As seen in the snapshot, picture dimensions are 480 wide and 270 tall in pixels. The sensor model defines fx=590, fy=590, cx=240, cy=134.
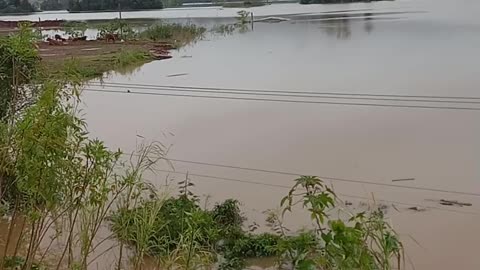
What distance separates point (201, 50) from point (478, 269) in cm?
1239

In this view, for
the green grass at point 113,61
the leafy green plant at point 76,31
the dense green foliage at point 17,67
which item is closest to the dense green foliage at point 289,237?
the dense green foliage at point 17,67

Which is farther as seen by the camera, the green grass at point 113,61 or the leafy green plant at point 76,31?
the leafy green plant at point 76,31

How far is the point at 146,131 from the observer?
A: 7.23 meters

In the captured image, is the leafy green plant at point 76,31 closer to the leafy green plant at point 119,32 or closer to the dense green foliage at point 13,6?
the leafy green plant at point 119,32

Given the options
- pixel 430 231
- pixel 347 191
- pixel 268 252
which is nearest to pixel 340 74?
pixel 347 191

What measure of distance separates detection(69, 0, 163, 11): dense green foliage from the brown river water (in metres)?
24.8

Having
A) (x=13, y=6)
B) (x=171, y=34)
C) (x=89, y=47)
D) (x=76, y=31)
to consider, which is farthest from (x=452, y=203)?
(x=13, y=6)

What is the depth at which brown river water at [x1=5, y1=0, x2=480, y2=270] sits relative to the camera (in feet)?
14.0

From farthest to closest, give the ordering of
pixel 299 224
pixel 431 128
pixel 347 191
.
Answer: pixel 431 128 < pixel 347 191 < pixel 299 224

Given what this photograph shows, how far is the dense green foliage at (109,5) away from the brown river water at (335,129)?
2484cm

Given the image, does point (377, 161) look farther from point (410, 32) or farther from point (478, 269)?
point (410, 32)

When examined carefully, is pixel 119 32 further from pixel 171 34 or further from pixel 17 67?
pixel 17 67

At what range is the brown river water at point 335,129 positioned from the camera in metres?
4.27

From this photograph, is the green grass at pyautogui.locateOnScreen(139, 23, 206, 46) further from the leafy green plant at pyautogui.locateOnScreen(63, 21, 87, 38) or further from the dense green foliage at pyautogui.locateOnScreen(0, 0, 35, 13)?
the dense green foliage at pyautogui.locateOnScreen(0, 0, 35, 13)
